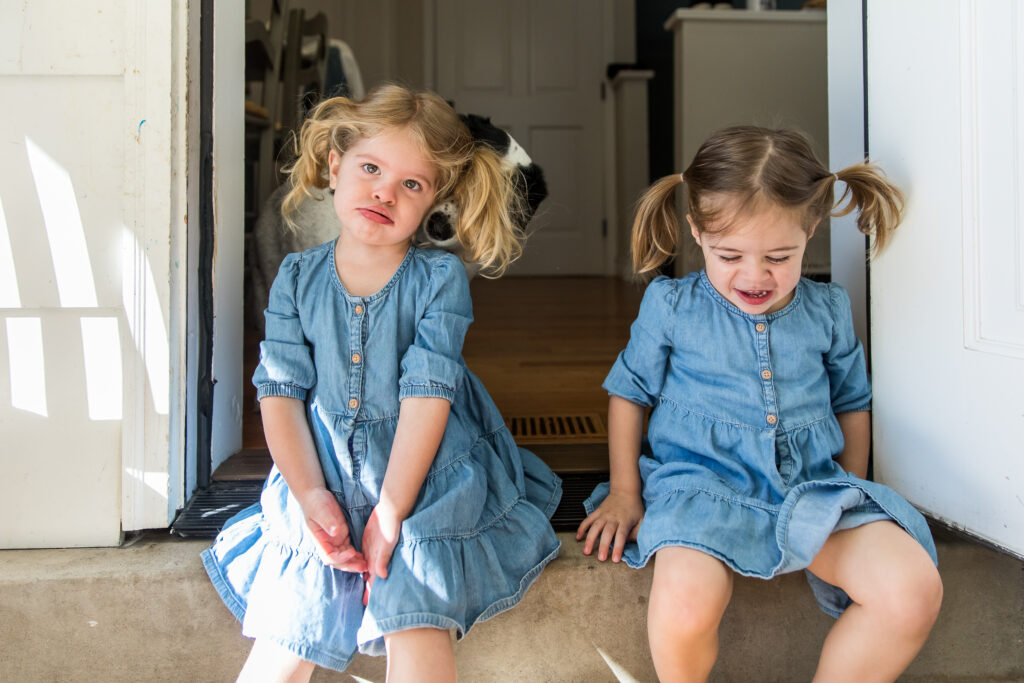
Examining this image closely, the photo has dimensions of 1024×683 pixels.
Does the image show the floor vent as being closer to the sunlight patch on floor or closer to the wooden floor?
the wooden floor

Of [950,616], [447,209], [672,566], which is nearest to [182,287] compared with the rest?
[447,209]

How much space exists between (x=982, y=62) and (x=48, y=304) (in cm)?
120

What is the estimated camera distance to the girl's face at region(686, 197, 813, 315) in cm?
96

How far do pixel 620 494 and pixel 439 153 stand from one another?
0.51 metres

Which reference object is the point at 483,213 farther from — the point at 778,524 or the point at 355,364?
the point at 778,524

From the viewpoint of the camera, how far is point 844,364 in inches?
41.1

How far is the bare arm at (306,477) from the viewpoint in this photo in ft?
2.89

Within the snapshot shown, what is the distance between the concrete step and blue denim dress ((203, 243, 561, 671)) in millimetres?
A: 59

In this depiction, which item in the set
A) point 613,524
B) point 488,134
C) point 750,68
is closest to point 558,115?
point 750,68

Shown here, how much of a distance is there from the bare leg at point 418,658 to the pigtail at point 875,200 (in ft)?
2.46

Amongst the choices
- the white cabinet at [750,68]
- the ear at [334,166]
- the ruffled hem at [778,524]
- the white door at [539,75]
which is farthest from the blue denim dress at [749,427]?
the white door at [539,75]

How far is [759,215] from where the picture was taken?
3.15ft

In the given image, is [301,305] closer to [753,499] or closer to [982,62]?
[753,499]

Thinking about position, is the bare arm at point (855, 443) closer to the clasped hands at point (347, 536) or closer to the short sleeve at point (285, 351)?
the clasped hands at point (347, 536)
